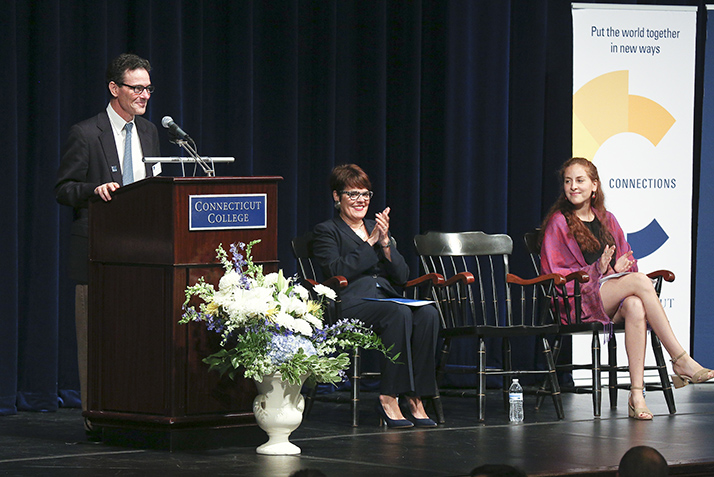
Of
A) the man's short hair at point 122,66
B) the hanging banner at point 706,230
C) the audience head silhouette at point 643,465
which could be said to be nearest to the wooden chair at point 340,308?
the man's short hair at point 122,66

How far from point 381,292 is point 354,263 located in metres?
0.23

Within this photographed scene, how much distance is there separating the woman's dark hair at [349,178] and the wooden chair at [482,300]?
58cm

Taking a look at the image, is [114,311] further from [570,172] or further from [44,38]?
[570,172]

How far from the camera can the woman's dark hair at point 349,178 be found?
5.00 meters

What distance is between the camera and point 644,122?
634cm

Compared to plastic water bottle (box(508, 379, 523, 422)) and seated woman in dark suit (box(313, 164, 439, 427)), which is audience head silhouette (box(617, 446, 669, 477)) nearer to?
seated woman in dark suit (box(313, 164, 439, 427))

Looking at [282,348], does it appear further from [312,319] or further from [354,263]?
[354,263]

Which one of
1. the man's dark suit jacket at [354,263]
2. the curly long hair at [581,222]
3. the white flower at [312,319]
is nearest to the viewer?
the white flower at [312,319]

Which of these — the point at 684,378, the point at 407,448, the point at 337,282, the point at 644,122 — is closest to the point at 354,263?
the point at 337,282

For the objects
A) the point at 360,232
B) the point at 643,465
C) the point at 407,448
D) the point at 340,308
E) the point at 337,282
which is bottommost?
the point at 407,448

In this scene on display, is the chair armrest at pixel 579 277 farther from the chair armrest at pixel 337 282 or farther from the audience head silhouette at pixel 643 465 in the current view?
the audience head silhouette at pixel 643 465

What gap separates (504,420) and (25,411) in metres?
2.28

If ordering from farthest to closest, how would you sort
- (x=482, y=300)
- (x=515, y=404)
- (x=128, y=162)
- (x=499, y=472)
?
(x=482, y=300)
(x=515, y=404)
(x=128, y=162)
(x=499, y=472)

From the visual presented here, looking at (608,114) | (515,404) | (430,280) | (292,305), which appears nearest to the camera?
(292,305)
